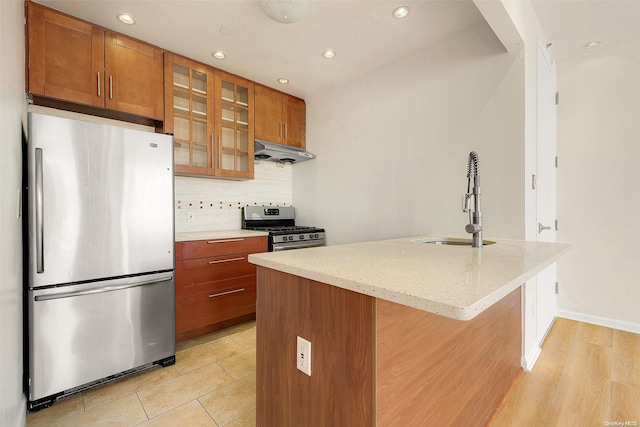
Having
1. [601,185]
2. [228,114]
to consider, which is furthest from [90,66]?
[601,185]

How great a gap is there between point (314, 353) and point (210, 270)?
→ 1.80 metres

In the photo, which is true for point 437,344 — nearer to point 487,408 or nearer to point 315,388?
point 315,388

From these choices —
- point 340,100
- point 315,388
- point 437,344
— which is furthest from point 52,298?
point 340,100

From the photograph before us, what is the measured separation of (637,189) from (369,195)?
2331mm

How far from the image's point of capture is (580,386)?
1.80 m

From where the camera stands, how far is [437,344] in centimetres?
110

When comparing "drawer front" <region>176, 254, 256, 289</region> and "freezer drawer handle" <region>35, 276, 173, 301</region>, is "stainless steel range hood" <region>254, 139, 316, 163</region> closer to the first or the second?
"drawer front" <region>176, 254, 256, 289</region>

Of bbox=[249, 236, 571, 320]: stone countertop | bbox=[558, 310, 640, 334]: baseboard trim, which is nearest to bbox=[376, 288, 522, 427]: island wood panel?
bbox=[249, 236, 571, 320]: stone countertop

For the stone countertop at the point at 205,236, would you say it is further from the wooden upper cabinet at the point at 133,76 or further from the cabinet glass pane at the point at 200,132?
the wooden upper cabinet at the point at 133,76

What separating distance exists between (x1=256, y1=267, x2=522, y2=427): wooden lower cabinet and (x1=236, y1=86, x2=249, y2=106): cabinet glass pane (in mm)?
2391

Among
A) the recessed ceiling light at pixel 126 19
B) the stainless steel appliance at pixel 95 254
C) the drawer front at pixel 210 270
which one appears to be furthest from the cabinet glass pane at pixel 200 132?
the drawer front at pixel 210 270

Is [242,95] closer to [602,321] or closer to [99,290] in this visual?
[99,290]

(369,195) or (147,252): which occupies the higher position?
(369,195)

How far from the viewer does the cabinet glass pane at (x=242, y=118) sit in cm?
301
